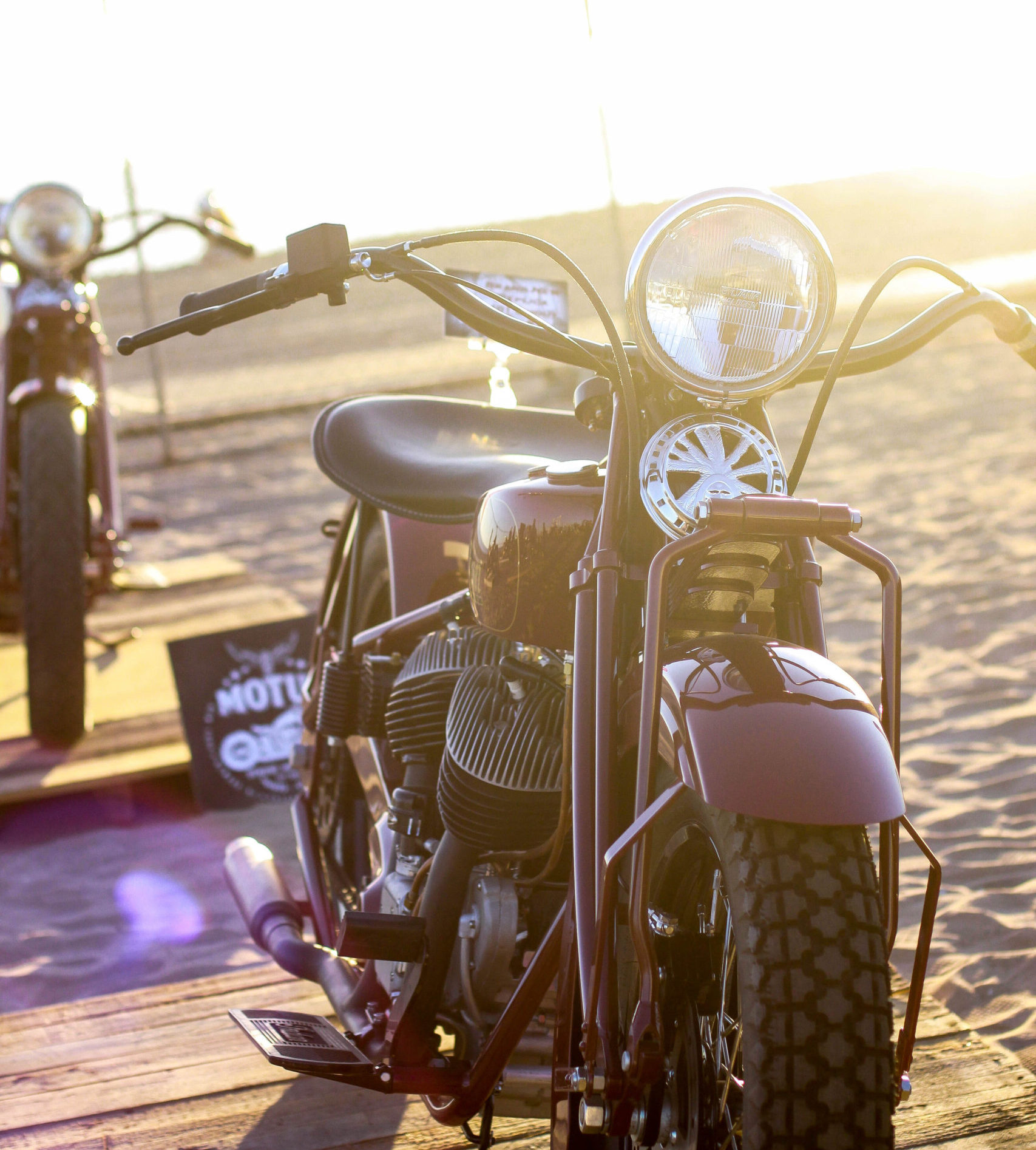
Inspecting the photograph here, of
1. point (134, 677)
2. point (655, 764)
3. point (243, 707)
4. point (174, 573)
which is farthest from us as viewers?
point (174, 573)

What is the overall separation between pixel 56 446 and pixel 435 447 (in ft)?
6.40

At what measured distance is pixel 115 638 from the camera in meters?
5.07

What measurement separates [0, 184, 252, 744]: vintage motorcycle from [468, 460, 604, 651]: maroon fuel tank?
7.97ft

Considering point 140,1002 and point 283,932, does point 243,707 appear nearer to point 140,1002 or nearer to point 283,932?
point 140,1002

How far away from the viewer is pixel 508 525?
162 cm

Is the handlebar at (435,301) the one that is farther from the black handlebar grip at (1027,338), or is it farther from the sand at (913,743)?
the sand at (913,743)

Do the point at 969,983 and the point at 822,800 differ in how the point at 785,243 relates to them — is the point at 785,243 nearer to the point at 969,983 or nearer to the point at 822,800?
the point at 822,800

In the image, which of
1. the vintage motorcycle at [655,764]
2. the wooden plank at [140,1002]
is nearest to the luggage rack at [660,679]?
the vintage motorcycle at [655,764]

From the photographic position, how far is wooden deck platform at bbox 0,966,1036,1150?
6.28ft

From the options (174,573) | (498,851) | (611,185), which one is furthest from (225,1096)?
(611,185)

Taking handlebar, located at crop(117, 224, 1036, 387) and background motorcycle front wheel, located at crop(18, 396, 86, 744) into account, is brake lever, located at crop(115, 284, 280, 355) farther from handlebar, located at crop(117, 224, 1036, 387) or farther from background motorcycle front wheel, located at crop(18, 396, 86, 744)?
background motorcycle front wheel, located at crop(18, 396, 86, 744)

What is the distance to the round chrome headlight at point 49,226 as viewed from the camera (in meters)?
3.94

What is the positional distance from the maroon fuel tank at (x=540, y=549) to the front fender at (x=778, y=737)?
0.29m

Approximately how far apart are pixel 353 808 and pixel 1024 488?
5.46 meters
